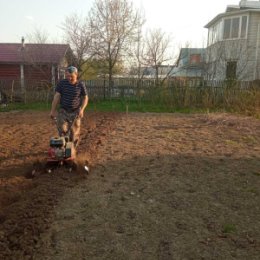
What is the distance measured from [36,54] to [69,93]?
20.0 m

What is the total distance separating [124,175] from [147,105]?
12194 millimetres

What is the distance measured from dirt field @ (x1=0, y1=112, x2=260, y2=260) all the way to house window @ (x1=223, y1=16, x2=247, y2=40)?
1875cm

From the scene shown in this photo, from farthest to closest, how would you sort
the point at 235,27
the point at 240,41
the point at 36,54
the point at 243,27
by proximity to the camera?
the point at 235,27 < the point at 243,27 < the point at 240,41 < the point at 36,54

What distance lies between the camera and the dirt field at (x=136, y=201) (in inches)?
147

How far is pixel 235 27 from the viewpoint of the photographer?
26453 mm

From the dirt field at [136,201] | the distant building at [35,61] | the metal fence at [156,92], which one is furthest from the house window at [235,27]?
the dirt field at [136,201]

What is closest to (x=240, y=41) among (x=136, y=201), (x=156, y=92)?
(x=156, y=92)

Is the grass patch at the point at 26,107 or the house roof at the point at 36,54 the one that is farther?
the house roof at the point at 36,54

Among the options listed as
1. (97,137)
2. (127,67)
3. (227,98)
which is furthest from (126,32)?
(97,137)

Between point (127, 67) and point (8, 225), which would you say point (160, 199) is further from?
point (127, 67)

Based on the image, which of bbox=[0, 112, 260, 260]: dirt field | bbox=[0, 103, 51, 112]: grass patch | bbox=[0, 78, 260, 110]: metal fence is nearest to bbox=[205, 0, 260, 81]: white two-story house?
bbox=[0, 78, 260, 110]: metal fence

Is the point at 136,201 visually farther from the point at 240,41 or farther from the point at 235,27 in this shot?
the point at 235,27

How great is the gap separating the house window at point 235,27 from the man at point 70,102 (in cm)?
2183

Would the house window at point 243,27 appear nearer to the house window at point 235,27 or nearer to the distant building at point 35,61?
the house window at point 235,27
